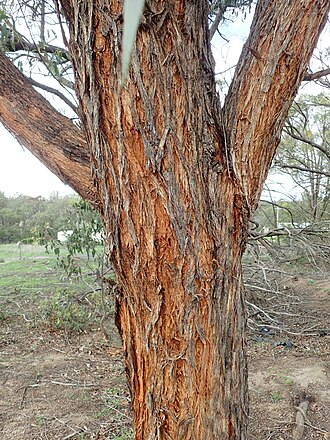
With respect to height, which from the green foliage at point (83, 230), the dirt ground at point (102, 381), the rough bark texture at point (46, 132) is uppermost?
the rough bark texture at point (46, 132)

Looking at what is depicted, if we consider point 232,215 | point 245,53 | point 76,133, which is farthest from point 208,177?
point 76,133

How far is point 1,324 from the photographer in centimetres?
427

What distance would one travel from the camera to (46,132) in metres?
1.39

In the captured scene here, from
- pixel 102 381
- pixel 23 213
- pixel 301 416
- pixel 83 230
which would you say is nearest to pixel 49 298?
pixel 83 230

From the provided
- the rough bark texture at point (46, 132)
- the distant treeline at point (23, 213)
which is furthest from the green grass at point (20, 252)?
the rough bark texture at point (46, 132)

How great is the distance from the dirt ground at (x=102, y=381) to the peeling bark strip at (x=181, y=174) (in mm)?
1336

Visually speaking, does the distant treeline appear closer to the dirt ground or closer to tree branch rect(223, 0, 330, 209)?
the dirt ground

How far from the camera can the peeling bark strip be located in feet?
3.49

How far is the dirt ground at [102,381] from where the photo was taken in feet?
7.95

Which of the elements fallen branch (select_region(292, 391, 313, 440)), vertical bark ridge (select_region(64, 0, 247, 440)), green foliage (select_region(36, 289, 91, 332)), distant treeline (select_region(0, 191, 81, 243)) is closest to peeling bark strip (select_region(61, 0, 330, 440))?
vertical bark ridge (select_region(64, 0, 247, 440))

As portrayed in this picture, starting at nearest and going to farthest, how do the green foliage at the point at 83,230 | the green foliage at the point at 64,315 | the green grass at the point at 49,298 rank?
the green foliage at the point at 83,230 < the green foliage at the point at 64,315 < the green grass at the point at 49,298

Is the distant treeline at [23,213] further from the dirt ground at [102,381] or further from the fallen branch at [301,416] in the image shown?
the fallen branch at [301,416]

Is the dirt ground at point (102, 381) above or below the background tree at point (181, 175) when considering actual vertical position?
below

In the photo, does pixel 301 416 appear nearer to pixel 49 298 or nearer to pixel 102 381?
pixel 102 381
